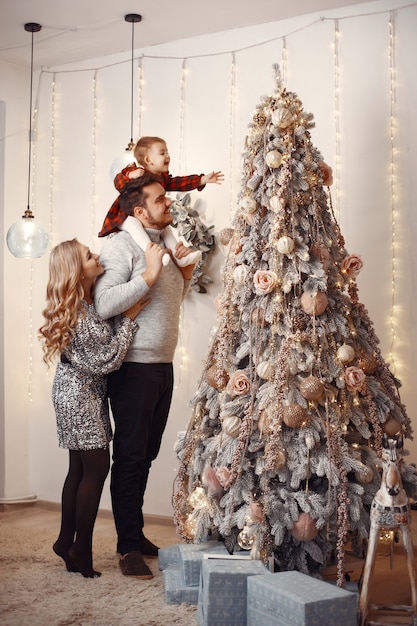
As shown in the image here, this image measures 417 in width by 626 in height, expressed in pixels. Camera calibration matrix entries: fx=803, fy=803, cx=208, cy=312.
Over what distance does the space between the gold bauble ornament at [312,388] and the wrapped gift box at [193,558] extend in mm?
644

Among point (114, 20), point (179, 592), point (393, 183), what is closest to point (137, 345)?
point (179, 592)

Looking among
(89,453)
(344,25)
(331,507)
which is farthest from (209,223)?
(331,507)

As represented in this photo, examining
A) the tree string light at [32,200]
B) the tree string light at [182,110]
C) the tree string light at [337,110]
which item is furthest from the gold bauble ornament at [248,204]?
the tree string light at [32,200]

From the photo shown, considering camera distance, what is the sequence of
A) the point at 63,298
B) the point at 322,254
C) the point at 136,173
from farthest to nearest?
1. the point at 136,173
2. the point at 63,298
3. the point at 322,254

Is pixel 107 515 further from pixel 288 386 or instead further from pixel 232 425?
pixel 288 386

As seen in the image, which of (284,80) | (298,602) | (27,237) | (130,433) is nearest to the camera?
(298,602)

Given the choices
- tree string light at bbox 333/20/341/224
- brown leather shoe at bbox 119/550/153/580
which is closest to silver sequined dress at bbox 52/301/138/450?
brown leather shoe at bbox 119/550/153/580

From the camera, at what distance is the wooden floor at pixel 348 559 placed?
9.65 feet

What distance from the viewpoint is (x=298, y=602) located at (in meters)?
2.31

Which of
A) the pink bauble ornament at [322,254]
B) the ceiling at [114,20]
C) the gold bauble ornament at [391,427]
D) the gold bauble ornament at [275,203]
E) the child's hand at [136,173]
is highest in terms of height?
the ceiling at [114,20]

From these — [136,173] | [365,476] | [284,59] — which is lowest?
[365,476]

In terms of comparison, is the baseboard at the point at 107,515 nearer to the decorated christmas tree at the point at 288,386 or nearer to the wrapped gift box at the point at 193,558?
the decorated christmas tree at the point at 288,386

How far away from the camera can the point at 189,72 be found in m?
4.29

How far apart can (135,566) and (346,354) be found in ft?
3.92
